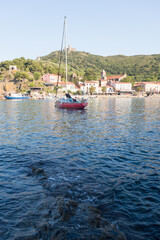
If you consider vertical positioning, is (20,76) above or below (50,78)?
above

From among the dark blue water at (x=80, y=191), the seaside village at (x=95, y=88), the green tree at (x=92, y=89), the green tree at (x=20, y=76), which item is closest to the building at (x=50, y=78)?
the seaside village at (x=95, y=88)

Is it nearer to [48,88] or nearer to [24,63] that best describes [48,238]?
[48,88]

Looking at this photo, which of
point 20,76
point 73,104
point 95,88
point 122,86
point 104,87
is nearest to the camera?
point 73,104

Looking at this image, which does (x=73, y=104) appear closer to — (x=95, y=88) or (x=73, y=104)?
(x=73, y=104)

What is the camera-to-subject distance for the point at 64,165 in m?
11.7

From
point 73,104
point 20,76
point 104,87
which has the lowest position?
point 73,104

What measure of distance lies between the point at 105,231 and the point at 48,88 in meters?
131

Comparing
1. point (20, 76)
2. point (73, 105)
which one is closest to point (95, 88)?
point (20, 76)

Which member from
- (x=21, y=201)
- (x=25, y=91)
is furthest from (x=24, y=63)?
(x=21, y=201)

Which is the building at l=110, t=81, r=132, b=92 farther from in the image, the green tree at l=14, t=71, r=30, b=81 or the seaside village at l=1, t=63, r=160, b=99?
the green tree at l=14, t=71, r=30, b=81

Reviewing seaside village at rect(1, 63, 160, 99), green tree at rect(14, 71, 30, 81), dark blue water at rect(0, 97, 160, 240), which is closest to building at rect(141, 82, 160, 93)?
seaside village at rect(1, 63, 160, 99)

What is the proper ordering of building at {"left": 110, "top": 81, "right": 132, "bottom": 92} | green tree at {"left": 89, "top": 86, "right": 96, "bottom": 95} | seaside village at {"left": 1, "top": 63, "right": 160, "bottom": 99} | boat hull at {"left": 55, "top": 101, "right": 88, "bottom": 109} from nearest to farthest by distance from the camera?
boat hull at {"left": 55, "top": 101, "right": 88, "bottom": 109}
seaside village at {"left": 1, "top": 63, "right": 160, "bottom": 99}
green tree at {"left": 89, "top": 86, "right": 96, "bottom": 95}
building at {"left": 110, "top": 81, "right": 132, "bottom": 92}

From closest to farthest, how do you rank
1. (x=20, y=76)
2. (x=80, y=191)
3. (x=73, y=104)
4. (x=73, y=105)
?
(x=80, y=191)
(x=73, y=104)
(x=73, y=105)
(x=20, y=76)

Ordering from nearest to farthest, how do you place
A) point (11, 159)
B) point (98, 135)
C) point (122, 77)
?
1. point (11, 159)
2. point (98, 135)
3. point (122, 77)
